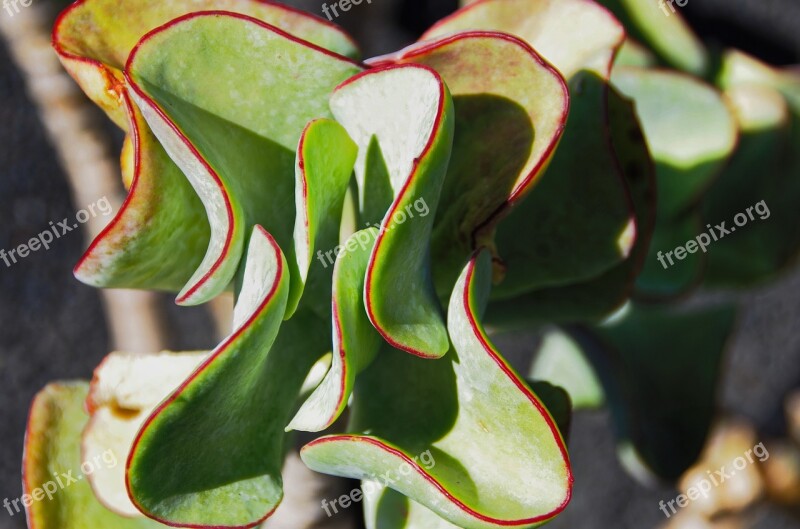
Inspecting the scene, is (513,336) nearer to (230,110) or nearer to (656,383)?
(656,383)

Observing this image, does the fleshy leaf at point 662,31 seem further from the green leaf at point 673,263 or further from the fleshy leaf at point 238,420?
the fleshy leaf at point 238,420

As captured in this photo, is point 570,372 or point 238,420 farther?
point 570,372

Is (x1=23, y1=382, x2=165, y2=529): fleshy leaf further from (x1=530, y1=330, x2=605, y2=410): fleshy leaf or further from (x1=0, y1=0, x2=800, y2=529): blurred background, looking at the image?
(x1=0, y1=0, x2=800, y2=529): blurred background

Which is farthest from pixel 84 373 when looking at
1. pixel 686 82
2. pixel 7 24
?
pixel 686 82

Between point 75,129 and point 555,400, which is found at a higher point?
point 75,129

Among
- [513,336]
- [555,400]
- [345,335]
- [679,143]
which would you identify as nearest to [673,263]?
[679,143]

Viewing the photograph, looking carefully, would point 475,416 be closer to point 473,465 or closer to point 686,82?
point 473,465

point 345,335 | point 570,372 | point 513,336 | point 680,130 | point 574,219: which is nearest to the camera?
point 345,335
